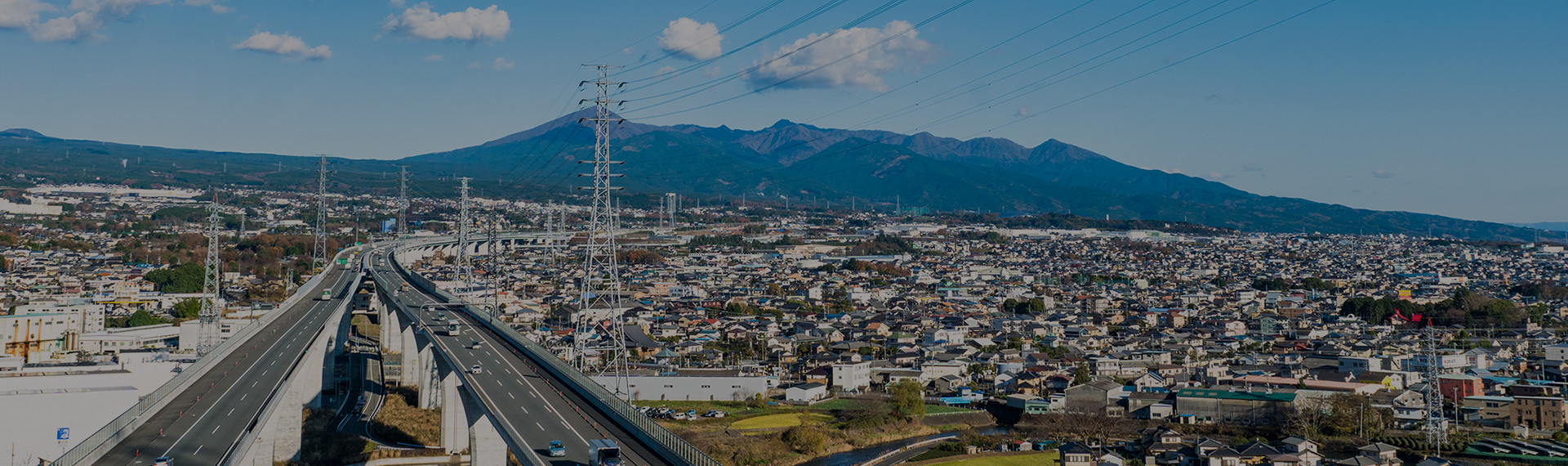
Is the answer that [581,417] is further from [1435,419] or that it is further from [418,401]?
[1435,419]

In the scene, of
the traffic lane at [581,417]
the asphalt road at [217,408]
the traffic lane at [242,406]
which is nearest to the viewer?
the traffic lane at [581,417]

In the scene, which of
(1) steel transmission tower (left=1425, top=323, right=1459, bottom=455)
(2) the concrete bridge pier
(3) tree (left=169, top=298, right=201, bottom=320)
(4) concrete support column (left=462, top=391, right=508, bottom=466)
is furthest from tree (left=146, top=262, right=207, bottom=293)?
(1) steel transmission tower (left=1425, top=323, right=1459, bottom=455)

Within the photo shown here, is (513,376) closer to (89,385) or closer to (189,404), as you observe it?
(189,404)

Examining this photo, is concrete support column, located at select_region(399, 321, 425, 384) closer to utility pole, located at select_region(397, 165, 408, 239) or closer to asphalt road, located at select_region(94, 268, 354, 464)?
asphalt road, located at select_region(94, 268, 354, 464)

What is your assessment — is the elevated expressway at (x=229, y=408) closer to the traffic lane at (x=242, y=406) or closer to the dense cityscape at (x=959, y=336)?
the traffic lane at (x=242, y=406)

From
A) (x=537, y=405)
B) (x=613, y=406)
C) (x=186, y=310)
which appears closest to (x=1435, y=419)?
(x=613, y=406)

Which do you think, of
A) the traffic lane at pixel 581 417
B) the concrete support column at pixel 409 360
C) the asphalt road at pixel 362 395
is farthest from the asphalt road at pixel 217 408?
the traffic lane at pixel 581 417

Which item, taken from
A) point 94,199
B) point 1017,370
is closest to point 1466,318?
point 1017,370
